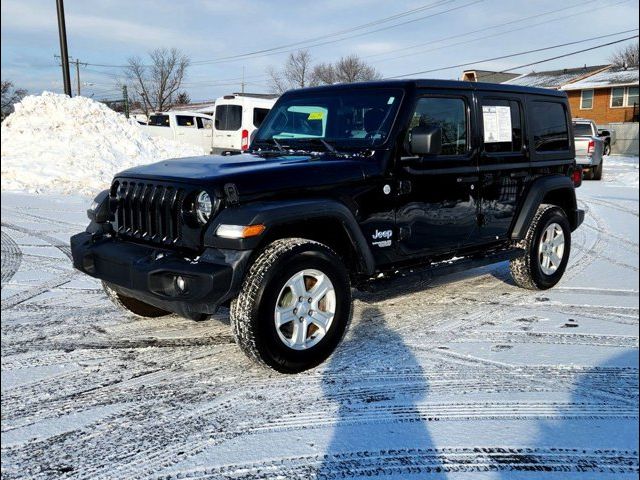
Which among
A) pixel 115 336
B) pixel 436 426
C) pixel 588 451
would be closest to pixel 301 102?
pixel 115 336

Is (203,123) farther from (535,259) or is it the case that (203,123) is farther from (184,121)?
(535,259)

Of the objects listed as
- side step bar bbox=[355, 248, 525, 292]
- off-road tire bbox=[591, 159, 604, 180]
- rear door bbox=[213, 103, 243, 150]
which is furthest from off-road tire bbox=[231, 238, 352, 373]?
off-road tire bbox=[591, 159, 604, 180]

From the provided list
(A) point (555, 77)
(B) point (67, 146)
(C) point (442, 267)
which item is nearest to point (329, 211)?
(C) point (442, 267)

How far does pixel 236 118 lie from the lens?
1900 cm

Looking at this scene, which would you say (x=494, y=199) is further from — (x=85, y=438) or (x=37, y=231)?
(x=37, y=231)

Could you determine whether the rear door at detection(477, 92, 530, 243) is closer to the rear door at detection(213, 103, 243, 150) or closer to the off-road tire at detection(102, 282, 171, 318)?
the off-road tire at detection(102, 282, 171, 318)

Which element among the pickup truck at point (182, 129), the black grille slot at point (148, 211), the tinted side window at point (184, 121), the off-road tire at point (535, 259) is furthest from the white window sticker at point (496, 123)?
the tinted side window at point (184, 121)

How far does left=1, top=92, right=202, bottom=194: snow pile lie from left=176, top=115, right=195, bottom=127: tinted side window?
621cm

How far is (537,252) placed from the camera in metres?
5.60

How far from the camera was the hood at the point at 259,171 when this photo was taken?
358cm

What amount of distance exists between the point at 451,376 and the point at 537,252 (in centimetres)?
243

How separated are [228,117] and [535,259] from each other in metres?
15.1

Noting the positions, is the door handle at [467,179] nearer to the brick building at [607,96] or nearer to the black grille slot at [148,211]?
the black grille slot at [148,211]

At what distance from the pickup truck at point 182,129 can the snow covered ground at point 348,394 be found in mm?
18859
